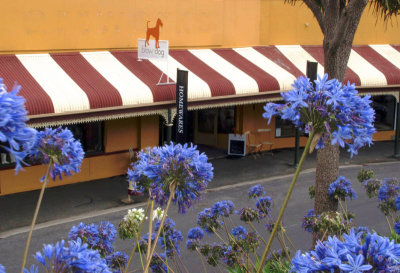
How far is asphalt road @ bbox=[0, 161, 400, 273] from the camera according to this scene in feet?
38.2

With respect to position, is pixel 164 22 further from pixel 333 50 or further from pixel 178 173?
pixel 178 173

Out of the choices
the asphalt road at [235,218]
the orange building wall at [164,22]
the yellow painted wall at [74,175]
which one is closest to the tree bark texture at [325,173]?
the asphalt road at [235,218]

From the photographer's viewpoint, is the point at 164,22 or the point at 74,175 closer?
the point at 74,175

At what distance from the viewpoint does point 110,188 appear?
52.9 feet

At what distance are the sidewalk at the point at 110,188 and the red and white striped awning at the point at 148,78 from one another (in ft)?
7.50

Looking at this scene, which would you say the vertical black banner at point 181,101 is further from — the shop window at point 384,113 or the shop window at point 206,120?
the shop window at point 384,113

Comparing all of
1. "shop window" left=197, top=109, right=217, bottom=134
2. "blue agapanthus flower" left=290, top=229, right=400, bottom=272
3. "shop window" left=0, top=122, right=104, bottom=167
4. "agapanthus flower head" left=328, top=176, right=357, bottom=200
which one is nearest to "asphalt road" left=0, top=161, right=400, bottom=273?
"shop window" left=0, top=122, right=104, bottom=167

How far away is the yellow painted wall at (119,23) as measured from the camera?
47.3 feet

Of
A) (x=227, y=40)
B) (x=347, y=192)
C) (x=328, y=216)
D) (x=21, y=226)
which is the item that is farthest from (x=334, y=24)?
(x=227, y=40)

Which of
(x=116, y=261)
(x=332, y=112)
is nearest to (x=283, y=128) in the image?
(x=116, y=261)

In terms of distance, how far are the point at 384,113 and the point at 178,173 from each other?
20645 mm

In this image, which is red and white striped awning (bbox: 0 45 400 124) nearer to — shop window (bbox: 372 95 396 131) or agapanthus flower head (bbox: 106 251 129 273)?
shop window (bbox: 372 95 396 131)

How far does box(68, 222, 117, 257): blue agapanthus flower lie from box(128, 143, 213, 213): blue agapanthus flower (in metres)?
1.00

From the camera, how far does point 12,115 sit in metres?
2.72
